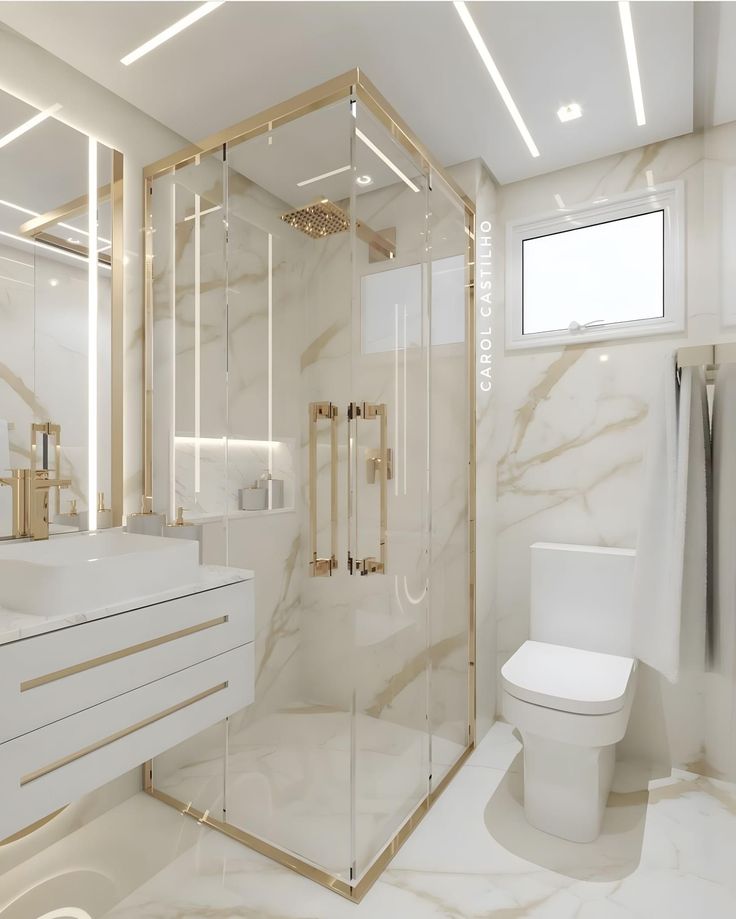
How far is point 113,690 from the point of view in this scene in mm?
1276

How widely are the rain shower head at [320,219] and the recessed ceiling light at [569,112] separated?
1.08 meters

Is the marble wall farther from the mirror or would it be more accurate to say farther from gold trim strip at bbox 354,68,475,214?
the mirror

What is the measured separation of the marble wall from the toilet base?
0.54 meters

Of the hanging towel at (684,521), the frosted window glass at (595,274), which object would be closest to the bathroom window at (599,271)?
the frosted window glass at (595,274)

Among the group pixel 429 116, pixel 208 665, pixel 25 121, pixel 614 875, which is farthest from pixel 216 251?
pixel 614 875

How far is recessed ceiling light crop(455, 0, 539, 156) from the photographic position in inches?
60.9

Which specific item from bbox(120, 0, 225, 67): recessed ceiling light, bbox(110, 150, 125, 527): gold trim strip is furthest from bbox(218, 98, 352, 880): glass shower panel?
bbox(110, 150, 125, 527): gold trim strip

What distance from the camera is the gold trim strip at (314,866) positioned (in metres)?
1.52

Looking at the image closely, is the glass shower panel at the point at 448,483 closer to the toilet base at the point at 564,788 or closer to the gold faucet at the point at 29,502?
the toilet base at the point at 564,788

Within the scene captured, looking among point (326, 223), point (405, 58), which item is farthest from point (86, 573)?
point (405, 58)

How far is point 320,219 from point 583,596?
5.55 ft

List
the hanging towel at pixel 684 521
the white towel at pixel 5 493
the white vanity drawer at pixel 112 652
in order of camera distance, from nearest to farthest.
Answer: the hanging towel at pixel 684 521 < the white vanity drawer at pixel 112 652 < the white towel at pixel 5 493

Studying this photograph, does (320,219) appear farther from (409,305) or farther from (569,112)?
(569,112)

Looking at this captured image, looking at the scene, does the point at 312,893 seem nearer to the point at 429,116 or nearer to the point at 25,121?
the point at 25,121
